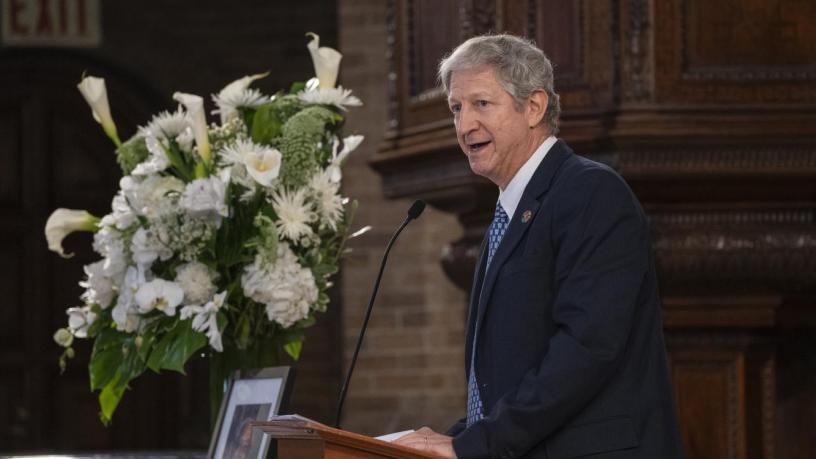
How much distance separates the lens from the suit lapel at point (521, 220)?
2.62 m

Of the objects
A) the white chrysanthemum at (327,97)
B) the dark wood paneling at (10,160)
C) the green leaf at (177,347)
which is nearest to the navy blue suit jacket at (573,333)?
the green leaf at (177,347)

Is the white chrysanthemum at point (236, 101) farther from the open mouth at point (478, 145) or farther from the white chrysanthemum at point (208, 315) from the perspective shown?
the open mouth at point (478, 145)

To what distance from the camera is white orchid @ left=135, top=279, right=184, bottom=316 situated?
329cm

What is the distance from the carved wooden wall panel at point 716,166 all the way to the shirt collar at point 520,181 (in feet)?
3.05

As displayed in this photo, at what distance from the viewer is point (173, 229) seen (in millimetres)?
3344

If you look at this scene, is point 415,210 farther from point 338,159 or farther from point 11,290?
point 11,290

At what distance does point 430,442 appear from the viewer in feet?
8.14

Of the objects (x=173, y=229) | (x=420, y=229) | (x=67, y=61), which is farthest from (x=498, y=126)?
(x=67, y=61)

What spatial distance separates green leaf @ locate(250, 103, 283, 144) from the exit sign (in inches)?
236

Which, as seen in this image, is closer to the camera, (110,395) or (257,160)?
(257,160)

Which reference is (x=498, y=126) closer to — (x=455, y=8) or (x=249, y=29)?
(x=455, y=8)

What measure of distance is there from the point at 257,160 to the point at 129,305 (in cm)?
41

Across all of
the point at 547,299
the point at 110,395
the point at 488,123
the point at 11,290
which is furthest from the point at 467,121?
the point at 11,290

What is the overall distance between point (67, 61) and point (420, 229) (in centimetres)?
291
